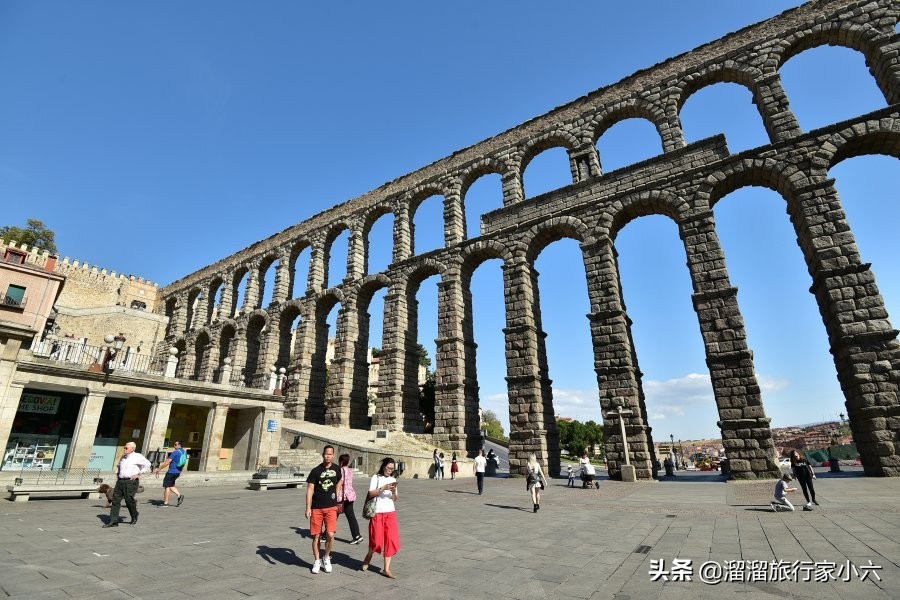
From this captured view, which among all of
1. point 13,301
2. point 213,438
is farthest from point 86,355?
point 213,438

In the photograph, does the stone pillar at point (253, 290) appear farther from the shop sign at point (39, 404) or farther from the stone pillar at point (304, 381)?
the shop sign at point (39, 404)

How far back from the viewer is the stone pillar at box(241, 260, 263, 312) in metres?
36.2

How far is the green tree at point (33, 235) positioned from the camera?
145 ft

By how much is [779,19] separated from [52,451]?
115ft

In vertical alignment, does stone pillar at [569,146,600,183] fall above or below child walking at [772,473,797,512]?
above

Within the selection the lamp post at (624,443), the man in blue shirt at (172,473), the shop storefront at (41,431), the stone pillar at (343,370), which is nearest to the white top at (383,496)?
the man in blue shirt at (172,473)

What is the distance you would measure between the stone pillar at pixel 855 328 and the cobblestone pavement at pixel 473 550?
12.8ft

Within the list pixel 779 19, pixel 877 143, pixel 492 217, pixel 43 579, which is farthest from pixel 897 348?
pixel 43 579

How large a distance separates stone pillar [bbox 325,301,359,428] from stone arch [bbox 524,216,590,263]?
13.2 m

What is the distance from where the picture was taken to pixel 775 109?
1850cm

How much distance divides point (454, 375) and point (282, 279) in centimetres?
1951

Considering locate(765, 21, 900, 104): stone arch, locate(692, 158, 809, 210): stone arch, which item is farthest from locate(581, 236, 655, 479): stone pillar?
locate(765, 21, 900, 104): stone arch

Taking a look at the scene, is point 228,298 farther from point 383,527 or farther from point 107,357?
point 383,527

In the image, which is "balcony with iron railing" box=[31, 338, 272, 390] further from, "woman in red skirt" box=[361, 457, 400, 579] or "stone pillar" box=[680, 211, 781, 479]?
"stone pillar" box=[680, 211, 781, 479]
